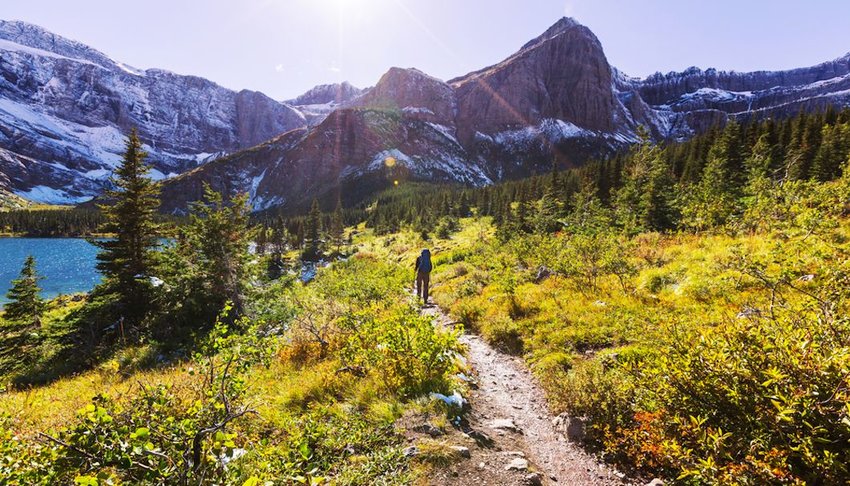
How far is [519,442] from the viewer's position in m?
5.70

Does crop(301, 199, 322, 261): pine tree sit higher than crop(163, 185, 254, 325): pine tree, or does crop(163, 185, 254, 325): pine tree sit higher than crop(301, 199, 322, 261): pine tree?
crop(163, 185, 254, 325): pine tree

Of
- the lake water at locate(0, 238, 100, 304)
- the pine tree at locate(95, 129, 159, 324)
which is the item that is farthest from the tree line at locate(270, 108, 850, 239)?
the lake water at locate(0, 238, 100, 304)

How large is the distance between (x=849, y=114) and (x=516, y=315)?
65.2 meters

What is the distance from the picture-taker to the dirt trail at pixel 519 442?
465 cm

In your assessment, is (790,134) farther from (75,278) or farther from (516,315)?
(75,278)

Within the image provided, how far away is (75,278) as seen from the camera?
60.7 meters

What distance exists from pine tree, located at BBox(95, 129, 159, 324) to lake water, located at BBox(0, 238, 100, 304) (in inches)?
1127

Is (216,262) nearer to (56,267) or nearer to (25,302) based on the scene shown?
(25,302)

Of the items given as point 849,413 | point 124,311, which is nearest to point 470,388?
point 849,413

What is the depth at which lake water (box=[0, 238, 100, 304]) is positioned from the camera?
177 feet

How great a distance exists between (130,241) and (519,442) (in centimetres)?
1946

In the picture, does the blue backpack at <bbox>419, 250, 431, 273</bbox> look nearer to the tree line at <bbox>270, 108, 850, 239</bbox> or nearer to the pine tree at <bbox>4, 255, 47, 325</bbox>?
the tree line at <bbox>270, 108, 850, 239</bbox>

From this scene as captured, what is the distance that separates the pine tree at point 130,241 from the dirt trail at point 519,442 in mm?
16640

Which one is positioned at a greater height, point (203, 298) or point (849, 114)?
point (849, 114)
